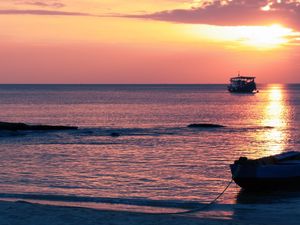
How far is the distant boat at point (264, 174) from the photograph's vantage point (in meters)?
27.2

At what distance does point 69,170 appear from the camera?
34438 mm

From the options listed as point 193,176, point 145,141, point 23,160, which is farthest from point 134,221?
point 145,141

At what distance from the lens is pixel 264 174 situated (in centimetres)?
2736

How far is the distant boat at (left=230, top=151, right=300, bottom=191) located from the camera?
27.2 metres

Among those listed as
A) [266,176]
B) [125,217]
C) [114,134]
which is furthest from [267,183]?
[114,134]

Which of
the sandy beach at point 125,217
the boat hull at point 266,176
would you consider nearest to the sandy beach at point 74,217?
the sandy beach at point 125,217

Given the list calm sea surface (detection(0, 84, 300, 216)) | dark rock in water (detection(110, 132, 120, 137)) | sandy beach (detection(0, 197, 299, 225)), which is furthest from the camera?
dark rock in water (detection(110, 132, 120, 137))

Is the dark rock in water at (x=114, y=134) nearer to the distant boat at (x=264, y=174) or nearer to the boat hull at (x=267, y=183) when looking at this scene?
the distant boat at (x=264, y=174)

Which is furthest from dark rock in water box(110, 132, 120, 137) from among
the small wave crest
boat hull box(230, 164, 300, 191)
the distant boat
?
the small wave crest

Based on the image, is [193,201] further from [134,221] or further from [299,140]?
[299,140]

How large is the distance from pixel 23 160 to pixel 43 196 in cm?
1407

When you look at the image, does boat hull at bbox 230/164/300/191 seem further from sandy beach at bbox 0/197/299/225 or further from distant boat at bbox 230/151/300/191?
sandy beach at bbox 0/197/299/225

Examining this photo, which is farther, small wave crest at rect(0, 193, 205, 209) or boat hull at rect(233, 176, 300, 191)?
boat hull at rect(233, 176, 300, 191)

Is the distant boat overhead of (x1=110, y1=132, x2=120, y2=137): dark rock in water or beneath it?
overhead
